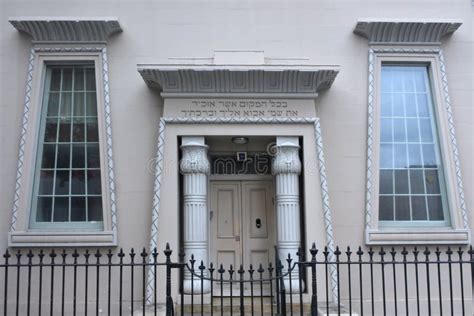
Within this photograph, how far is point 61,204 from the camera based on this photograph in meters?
9.16

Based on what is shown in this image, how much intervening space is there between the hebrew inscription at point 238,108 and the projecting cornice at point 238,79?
5.7 inches

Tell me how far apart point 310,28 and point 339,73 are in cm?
103

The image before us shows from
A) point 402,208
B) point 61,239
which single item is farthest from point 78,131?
point 402,208

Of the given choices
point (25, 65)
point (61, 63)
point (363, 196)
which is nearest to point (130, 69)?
point (61, 63)

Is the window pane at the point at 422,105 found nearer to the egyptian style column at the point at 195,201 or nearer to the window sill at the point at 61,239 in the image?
the egyptian style column at the point at 195,201

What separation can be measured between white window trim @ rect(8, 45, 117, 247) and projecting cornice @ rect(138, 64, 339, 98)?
1081 mm

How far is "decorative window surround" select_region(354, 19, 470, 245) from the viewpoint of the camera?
29.3 feet

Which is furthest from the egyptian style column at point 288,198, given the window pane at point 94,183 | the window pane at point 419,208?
the window pane at point 94,183

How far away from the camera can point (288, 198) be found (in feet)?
28.7

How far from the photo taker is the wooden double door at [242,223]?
9.45 metres

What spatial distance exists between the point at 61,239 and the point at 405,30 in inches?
287

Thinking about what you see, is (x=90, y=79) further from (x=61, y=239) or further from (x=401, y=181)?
(x=401, y=181)

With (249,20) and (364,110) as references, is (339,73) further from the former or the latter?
(249,20)

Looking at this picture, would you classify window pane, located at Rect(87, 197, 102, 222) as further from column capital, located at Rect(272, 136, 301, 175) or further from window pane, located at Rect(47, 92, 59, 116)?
column capital, located at Rect(272, 136, 301, 175)
